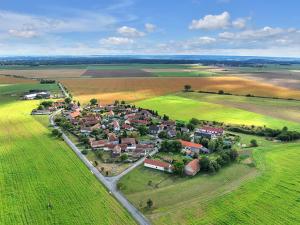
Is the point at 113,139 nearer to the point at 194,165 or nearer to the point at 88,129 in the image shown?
the point at 88,129

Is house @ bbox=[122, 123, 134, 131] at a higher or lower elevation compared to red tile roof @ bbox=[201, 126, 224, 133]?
lower

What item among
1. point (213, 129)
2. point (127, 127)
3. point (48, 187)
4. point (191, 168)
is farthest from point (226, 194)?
point (127, 127)

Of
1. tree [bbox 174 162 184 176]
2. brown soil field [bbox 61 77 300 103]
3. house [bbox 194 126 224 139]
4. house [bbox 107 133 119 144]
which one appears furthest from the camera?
brown soil field [bbox 61 77 300 103]

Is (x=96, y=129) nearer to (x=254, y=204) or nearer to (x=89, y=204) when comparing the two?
(x=89, y=204)

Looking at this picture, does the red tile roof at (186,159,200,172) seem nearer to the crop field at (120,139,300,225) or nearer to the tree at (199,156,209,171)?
the tree at (199,156,209,171)

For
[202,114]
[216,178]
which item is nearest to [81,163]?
[216,178]

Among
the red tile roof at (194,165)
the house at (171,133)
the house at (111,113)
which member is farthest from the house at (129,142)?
the house at (111,113)

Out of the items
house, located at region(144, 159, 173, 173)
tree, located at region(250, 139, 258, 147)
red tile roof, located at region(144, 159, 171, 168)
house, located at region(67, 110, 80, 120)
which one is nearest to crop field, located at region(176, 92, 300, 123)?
tree, located at region(250, 139, 258, 147)
